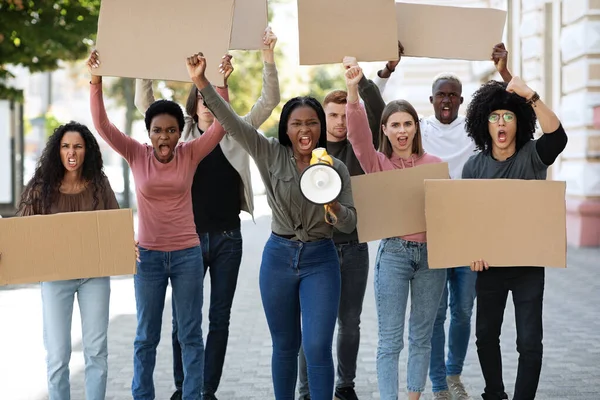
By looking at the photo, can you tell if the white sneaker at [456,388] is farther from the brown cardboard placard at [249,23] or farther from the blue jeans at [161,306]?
the brown cardboard placard at [249,23]

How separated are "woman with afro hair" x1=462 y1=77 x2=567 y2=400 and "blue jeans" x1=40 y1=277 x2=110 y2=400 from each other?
6.56 feet

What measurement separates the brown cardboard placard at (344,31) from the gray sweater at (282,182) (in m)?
0.62

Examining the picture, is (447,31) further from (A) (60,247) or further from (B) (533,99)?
(A) (60,247)

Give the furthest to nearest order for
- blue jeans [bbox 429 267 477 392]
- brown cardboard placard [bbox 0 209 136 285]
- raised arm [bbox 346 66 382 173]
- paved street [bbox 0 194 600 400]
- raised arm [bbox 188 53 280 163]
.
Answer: paved street [bbox 0 194 600 400] < blue jeans [bbox 429 267 477 392] < raised arm [bbox 346 66 382 173] < brown cardboard placard [bbox 0 209 136 285] < raised arm [bbox 188 53 280 163]

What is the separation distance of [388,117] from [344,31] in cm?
54

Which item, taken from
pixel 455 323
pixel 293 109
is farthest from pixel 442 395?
pixel 293 109

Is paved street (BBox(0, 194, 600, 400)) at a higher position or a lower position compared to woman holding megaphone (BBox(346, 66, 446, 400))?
lower

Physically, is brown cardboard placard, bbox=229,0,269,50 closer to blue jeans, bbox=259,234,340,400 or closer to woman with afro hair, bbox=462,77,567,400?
blue jeans, bbox=259,234,340,400

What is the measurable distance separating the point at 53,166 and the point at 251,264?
353 inches

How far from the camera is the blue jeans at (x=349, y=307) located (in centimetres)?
536

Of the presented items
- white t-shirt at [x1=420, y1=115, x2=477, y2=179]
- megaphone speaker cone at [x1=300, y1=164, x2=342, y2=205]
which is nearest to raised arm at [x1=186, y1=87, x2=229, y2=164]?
megaphone speaker cone at [x1=300, y1=164, x2=342, y2=205]

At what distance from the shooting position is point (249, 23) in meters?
5.04

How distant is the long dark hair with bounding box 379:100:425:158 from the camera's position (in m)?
5.00

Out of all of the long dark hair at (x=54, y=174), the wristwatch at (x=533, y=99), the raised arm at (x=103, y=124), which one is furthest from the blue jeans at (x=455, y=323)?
the long dark hair at (x=54, y=174)
